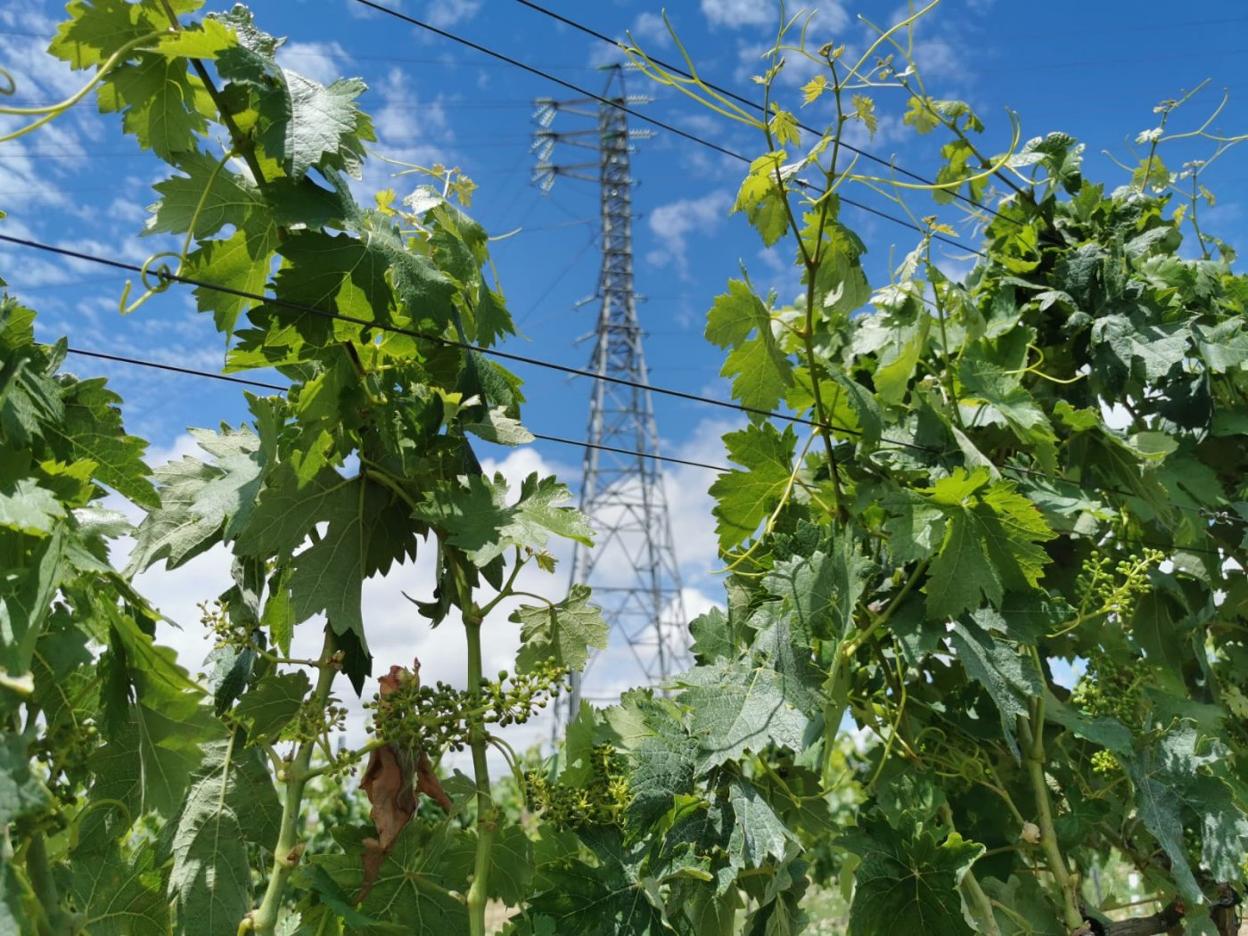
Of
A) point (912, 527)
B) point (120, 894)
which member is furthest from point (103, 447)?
point (912, 527)

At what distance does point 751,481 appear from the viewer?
1693 mm

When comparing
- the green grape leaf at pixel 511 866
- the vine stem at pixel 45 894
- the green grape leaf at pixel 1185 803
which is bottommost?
the vine stem at pixel 45 894

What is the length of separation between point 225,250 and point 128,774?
565 mm

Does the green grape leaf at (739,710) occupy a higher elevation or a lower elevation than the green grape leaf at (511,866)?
higher

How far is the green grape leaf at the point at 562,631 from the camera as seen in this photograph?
4.71 ft

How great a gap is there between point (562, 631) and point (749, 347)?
1.70ft

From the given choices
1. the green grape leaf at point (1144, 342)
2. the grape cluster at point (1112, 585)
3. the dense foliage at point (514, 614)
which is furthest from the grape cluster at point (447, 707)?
the green grape leaf at point (1144, 342)

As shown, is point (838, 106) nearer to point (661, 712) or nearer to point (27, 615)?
point (661, 712)

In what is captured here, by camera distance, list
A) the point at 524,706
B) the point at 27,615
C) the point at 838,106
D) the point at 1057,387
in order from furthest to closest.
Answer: the point at 1057,387 → the point at 838,106 → the point at 524,706 → the point at 27,615

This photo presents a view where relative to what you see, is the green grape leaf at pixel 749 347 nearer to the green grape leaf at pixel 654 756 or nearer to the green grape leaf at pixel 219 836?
the green grape leaf at pixel 654 756

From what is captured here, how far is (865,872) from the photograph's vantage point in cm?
151

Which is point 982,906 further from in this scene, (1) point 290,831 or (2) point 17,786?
(2) point 17,786

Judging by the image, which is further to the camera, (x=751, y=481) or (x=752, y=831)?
(x=751, y=481)

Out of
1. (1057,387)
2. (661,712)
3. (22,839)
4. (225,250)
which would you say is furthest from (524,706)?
(1057,387)
